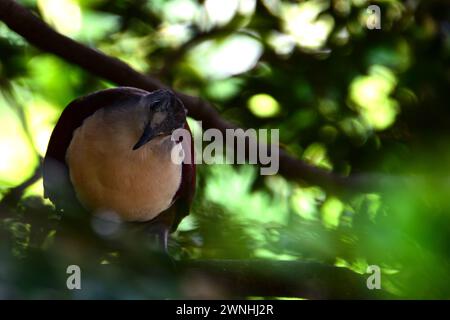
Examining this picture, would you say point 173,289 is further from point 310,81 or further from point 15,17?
point 310,81

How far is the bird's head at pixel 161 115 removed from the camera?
5.38 ft

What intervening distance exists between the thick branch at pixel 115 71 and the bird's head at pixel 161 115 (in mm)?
433

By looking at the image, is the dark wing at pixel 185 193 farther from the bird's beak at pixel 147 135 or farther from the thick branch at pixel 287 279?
the thick branch at pixel 287 279

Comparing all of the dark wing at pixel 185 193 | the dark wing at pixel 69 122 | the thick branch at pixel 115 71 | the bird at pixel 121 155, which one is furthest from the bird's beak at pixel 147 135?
the thick branch at pixel 115 71

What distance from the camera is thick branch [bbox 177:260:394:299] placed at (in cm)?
160

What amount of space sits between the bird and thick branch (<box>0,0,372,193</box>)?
234mm

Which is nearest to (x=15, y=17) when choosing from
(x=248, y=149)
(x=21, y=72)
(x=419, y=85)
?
(x=21, y=72)

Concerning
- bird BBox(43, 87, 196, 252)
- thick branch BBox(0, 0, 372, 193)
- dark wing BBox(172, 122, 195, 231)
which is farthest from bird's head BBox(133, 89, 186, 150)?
thick branch BBox(0, 0, 372, 193)

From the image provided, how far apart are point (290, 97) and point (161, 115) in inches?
32.5

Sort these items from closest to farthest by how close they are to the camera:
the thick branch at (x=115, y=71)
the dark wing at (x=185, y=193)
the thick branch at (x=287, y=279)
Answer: the thick branch at (x=287, y=279), the dark wing at (x=185, y=193), the thick branch at (x=115, y=71)

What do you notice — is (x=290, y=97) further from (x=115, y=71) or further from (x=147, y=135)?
(x=147, y=135)

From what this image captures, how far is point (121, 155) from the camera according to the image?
1.75 metres

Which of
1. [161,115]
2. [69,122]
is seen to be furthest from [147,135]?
[69,122]

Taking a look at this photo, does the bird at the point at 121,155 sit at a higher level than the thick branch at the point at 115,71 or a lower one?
lower
